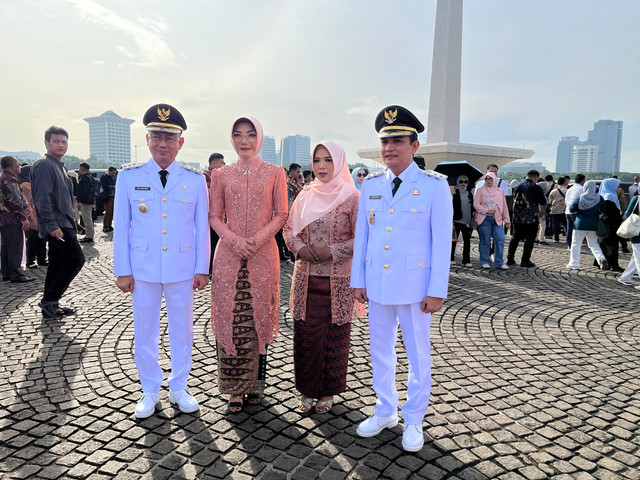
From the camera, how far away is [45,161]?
534 cm

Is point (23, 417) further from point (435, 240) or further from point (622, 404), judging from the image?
point (622, 404)

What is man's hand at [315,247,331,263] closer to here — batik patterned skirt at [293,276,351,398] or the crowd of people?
the crowd of people

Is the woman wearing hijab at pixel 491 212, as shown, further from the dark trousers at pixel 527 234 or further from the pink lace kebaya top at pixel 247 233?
the pink lace kebaya top at pixel 247 233

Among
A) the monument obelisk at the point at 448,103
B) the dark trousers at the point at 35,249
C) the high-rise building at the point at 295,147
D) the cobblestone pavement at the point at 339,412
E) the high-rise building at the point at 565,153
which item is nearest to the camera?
the cobblestone pavement at the point at 339,412

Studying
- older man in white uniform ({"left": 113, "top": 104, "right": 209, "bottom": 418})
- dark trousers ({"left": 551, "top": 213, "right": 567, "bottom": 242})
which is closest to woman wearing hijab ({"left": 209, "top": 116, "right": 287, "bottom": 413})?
older man in white uniform ({"left": 113, "top": 104, "right": 209, "bottom": 418})

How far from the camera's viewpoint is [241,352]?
10.9 feet

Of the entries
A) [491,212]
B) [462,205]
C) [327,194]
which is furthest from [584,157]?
[327,194]

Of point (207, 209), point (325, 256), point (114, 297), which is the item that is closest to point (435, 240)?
point (325, 256)

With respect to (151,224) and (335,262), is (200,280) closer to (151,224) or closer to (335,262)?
(151,224)

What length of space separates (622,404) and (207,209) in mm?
3839

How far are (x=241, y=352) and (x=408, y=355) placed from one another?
51.4 inches

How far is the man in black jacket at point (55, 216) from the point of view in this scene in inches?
209

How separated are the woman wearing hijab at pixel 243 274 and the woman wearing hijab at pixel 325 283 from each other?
27 centimetres

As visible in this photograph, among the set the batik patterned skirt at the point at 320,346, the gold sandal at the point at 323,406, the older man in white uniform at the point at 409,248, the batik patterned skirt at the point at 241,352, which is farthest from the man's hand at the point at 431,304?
the batik patterned skirt at the point at 241,352
